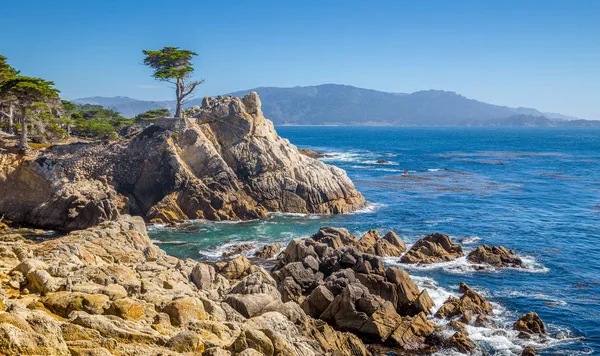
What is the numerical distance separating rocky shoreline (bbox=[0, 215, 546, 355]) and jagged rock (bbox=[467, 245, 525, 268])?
7.90 ft

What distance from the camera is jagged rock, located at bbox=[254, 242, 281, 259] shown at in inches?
1663

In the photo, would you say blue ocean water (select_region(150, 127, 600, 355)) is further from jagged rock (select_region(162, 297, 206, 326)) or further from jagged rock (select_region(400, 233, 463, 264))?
jagged rock (select_region(162, 297, 206, 326))

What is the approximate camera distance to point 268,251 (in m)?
42.6

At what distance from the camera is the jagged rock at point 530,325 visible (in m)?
28.6

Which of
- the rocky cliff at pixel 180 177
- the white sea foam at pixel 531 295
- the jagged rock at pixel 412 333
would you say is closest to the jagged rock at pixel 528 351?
the jagged rock at pixel 412 333

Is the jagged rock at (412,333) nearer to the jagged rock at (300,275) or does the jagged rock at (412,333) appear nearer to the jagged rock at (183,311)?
the jagged rock at (300,275)

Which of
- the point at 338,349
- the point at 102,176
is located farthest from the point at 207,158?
the point at 338,349

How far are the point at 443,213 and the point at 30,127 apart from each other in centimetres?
5540

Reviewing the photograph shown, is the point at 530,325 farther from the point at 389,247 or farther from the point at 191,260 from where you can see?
the point at 191,260

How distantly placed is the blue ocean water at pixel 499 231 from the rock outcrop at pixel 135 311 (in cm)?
1170

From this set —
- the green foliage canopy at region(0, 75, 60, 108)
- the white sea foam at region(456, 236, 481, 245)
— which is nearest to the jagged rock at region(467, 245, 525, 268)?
the white sea foam at region(456, 236, 481, 245)

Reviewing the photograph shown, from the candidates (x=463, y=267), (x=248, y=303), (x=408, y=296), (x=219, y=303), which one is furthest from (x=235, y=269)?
(x=463, y=267)

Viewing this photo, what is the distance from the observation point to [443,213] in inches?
2367

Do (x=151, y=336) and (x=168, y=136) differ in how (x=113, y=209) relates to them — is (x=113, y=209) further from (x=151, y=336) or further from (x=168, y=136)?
(x=151, y=336)
